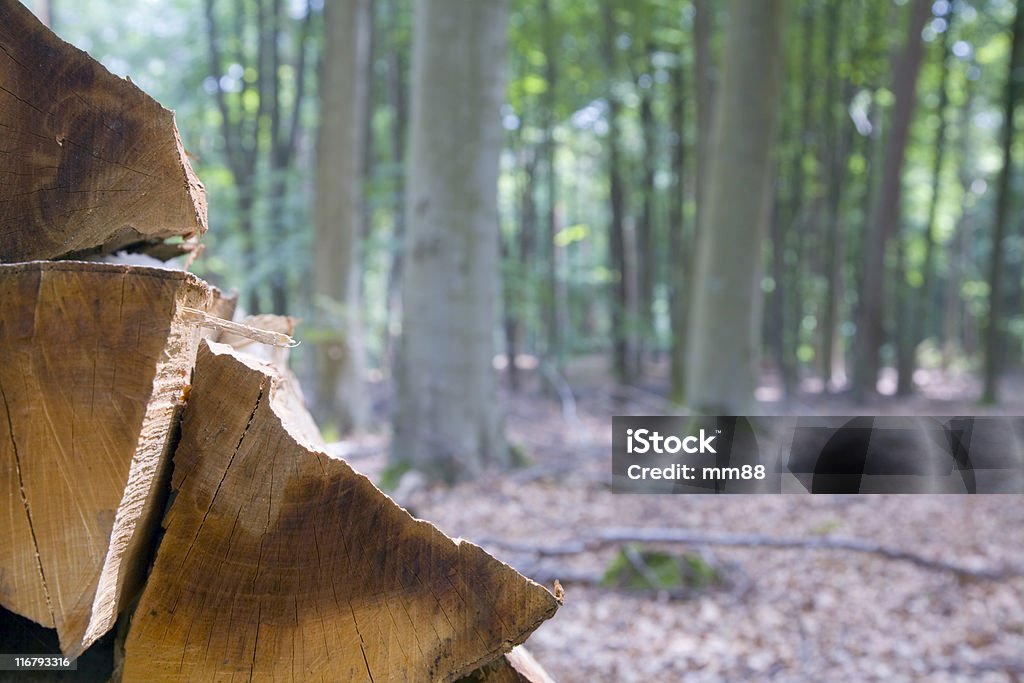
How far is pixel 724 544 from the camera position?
5.32 metres

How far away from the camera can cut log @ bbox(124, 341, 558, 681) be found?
1180 millimetres

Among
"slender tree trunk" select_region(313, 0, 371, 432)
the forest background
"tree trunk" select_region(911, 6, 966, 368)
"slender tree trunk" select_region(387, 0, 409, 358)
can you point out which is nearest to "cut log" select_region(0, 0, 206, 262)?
the forest background

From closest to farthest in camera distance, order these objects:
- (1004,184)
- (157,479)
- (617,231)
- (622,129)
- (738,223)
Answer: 1. (157,479)
2. (738,223)
3. (1004,184)
4. (617,231)
5. (622,129)

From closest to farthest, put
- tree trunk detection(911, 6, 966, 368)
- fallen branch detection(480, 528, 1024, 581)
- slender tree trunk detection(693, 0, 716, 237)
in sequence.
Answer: fallen branch detection(480, 528, 1024, 581)
slender tree trunk detection(693, 0, 716, 237)
tree trunk detection(911, 6, 966, 368)

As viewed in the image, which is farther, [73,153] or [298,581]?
[73,153]

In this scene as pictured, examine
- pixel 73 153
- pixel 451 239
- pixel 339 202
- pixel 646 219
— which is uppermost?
pixel 339 202

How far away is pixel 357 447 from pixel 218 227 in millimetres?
6788

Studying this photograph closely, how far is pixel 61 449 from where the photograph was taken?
1.10m

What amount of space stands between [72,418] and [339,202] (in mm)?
8768

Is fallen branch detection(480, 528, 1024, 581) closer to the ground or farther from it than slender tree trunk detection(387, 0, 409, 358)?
closer to the ground

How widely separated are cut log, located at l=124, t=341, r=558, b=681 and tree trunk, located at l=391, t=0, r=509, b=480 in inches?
214

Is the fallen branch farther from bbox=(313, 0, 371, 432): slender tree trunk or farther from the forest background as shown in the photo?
bbox=(313, 0, 371, 432): slender tree trunk

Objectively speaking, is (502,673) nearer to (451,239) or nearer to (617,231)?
(451,239)

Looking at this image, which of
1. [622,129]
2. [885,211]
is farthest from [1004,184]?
[622,129]
